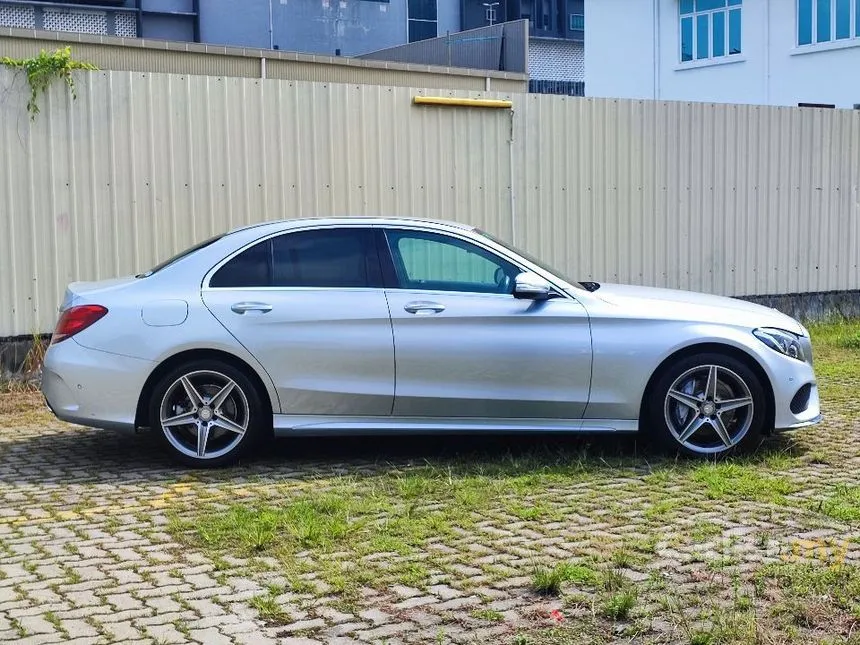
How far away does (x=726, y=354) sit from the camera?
7.36 meters

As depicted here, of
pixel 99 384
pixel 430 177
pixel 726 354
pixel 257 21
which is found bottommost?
pixel 99 384

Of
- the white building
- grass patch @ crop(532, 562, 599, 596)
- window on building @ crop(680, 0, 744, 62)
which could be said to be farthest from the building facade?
grass patch @ crop(532, 562, 599, 596)

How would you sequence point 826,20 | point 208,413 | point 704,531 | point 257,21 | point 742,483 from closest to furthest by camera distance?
point 704,531 → point 742,483 → point 208,413 → point 826,20 → point 257,21

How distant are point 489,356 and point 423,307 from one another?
0.51 meters

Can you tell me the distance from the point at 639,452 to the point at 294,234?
2.63m

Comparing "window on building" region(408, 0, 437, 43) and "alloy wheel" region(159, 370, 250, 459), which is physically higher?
"window on building" region(408, 0, 437, 43)

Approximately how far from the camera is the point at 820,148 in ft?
47.9

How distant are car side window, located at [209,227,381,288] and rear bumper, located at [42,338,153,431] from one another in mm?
775

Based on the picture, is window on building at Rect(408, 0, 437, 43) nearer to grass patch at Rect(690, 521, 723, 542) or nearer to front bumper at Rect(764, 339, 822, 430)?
front bumper at Rect(764, 339, 822, 430)

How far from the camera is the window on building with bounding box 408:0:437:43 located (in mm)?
47391

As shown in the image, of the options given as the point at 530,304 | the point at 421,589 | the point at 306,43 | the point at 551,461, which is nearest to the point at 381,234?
the point at 530,304

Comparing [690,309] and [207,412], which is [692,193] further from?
[207,412]

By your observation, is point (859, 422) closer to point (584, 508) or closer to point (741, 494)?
point (741, 494)

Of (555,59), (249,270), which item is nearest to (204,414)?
(249,270)
